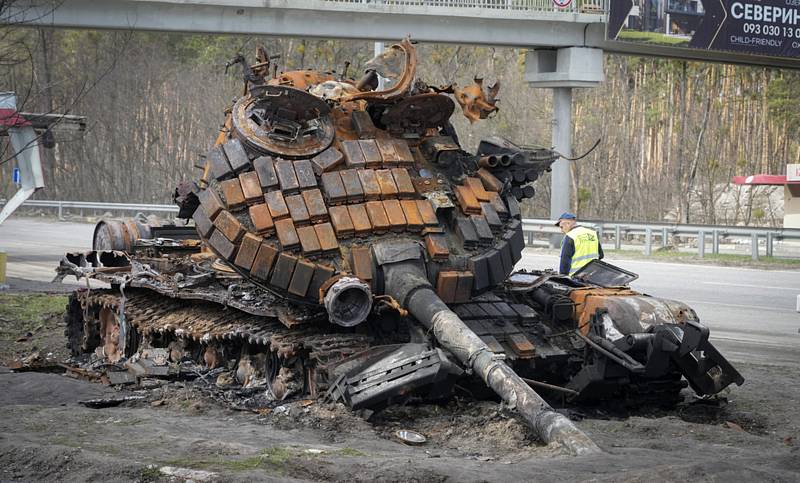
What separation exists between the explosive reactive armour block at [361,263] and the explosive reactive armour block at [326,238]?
0.61ft

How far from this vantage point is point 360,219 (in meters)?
11.6

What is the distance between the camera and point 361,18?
28.0 metres

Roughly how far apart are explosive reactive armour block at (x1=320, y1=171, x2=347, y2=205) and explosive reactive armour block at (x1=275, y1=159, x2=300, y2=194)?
31 centimetres

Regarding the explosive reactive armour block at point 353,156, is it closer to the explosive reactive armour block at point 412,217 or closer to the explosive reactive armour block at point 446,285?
the explosive reactive armour block at point 412,217

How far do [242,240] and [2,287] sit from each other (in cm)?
1203

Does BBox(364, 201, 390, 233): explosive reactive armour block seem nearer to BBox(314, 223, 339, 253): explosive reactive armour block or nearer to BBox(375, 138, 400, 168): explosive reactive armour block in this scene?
BBox(314, 223, 339, 253): explosive reactive armour block

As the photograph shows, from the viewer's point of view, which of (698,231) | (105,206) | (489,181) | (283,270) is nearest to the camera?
(283,270)

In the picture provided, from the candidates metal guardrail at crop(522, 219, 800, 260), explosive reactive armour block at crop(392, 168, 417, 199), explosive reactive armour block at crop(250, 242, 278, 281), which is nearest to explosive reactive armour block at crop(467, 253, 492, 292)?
explosive reactive armour block at crop(392, 168, 417, 199)

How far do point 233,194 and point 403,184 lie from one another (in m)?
1.76

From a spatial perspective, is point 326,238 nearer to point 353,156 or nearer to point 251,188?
point 251,188

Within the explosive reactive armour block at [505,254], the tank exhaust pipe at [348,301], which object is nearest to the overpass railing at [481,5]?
the explosive reactive armour block at [505,254]

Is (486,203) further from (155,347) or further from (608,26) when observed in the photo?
(608,26)

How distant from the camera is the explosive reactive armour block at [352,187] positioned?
1170 centimetres

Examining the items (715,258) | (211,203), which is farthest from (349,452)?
(715,258)
